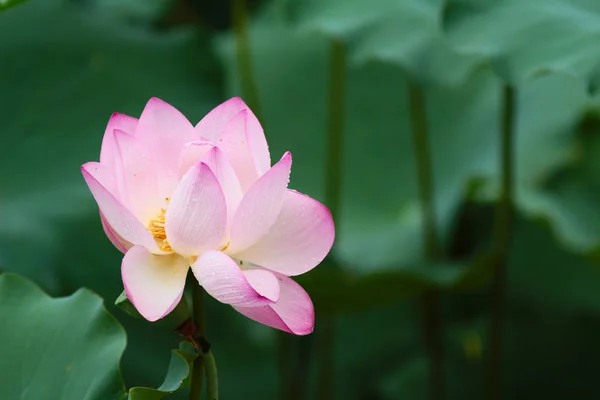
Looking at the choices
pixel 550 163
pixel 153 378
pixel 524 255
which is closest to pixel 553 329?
pixel 524 255

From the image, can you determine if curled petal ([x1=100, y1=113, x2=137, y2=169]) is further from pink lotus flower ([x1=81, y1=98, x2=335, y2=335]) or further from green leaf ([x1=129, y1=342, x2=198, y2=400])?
green leaf ([x1=129, y1=342, x2=198, y2=400])

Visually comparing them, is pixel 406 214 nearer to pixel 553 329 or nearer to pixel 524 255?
pixel 524 255

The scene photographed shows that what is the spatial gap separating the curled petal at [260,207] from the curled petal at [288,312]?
0.11 ft

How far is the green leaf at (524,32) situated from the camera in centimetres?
85

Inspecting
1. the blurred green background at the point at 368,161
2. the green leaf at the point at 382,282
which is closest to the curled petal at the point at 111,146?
the blurred green background at the point at 368,161

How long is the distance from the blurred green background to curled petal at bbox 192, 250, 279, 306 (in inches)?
18.6

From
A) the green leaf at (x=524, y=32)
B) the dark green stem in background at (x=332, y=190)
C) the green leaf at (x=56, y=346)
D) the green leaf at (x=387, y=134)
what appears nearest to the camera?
the green leaf at (x=56, y=346)

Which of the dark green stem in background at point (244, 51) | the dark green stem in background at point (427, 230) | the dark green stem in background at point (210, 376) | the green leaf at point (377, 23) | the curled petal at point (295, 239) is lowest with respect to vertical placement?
the dark green stem in background at point (427, 230)

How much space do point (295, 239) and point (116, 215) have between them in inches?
4.1

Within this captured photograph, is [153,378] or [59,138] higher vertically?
[59,138]

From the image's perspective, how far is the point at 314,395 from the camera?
59.2 inches

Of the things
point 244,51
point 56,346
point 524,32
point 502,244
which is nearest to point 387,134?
point 244,51

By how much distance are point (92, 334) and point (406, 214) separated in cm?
120

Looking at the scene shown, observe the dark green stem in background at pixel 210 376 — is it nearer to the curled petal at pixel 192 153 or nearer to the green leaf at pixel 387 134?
the curled petal at pixel 192 153
